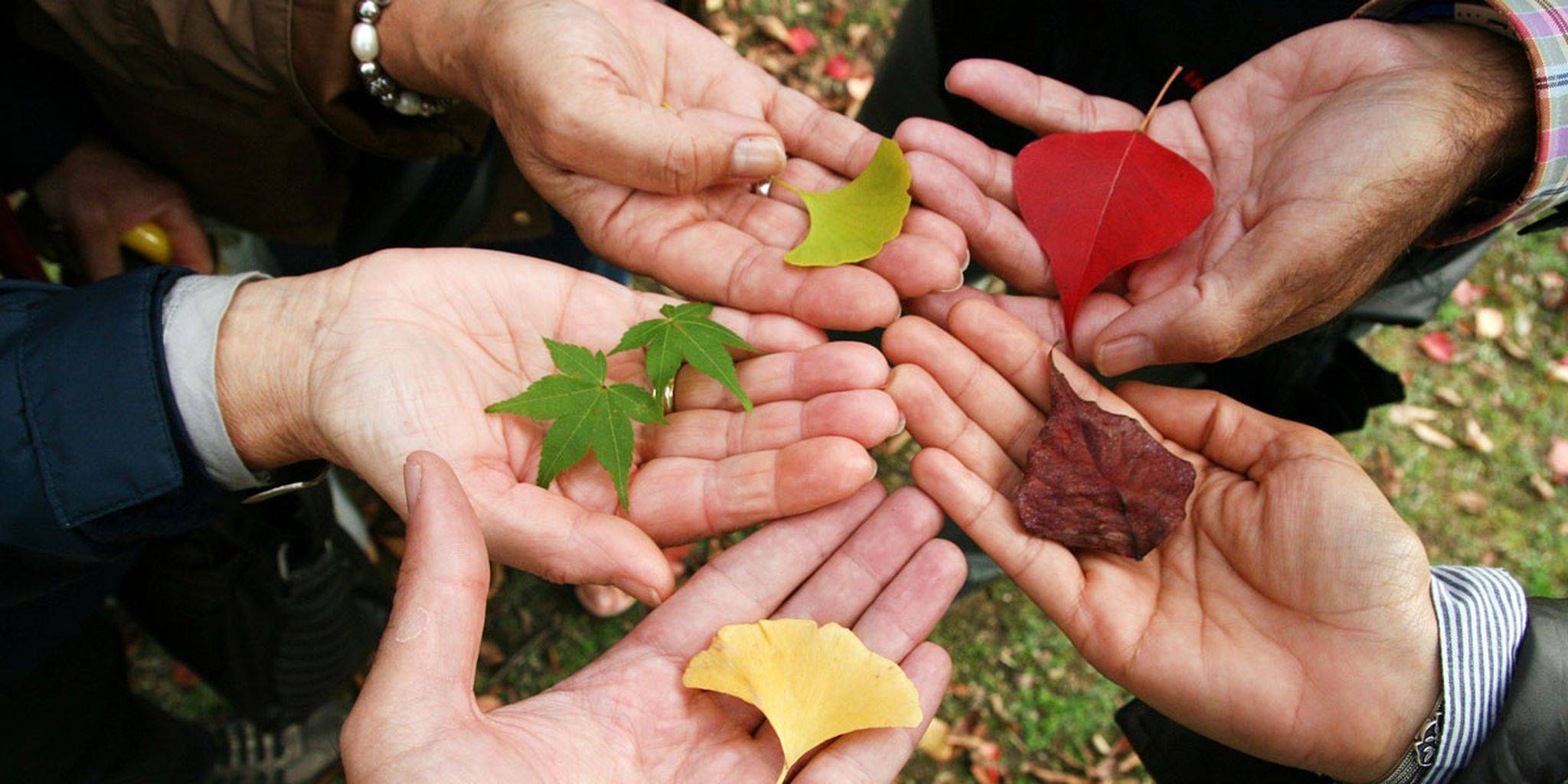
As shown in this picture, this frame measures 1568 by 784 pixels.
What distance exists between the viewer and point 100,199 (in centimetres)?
226

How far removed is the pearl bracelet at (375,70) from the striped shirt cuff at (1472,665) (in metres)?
2.34

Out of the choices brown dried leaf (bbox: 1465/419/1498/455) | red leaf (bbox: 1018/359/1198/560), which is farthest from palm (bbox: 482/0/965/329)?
brown dried leaf (bbox: 1465/419/1498/455)

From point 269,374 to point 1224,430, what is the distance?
1.85 m

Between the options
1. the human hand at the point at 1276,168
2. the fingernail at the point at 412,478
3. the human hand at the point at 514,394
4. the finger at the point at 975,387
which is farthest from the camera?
the finger at the point at 975,387

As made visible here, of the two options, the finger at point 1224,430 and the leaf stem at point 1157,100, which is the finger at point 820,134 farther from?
the finger at point 1224,430

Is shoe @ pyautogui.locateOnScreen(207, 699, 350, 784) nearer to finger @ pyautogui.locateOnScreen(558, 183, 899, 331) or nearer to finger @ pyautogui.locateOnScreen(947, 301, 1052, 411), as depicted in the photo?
finger @ pyautogui.locateOnScreen(558, 183, 899, 331)

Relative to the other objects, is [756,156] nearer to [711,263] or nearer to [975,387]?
[711,263]

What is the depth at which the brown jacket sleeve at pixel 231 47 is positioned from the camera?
6.45 ft

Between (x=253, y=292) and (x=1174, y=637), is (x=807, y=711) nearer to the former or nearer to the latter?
(x=1174, y=637)

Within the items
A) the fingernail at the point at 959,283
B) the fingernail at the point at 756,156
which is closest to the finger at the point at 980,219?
the fingernail at the point at 959,283

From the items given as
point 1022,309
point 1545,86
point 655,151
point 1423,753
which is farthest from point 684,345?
point 1545,86

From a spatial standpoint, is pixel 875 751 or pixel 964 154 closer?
pixel 875 751

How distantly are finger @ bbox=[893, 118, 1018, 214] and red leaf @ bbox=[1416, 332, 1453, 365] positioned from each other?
2944 millimetres

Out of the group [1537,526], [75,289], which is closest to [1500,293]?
[1537,526]
